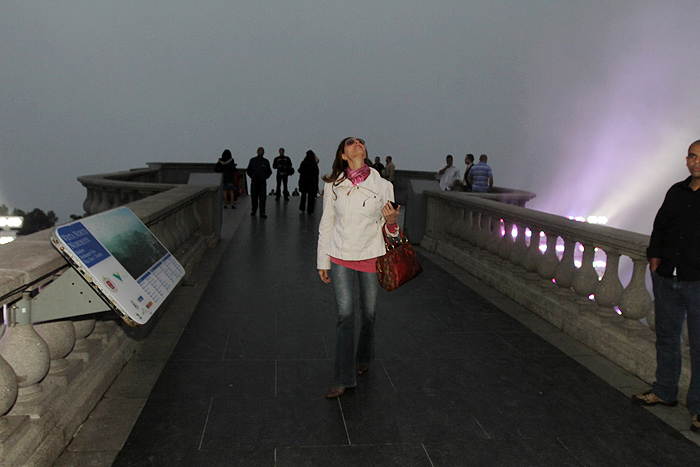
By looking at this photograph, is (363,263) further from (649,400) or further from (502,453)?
(649,400)

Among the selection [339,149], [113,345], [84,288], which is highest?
[339,149]

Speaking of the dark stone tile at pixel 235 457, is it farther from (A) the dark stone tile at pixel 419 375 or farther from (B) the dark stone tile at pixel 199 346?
(B) the dark stone tile at pixel 199 346

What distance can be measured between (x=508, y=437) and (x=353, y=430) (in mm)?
946

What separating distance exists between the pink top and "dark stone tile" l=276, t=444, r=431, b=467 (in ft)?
3.98

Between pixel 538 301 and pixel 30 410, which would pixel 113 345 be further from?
pixel 538 301

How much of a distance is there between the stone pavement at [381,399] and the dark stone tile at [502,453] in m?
0.01

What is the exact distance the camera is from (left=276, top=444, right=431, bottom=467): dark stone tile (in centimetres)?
342

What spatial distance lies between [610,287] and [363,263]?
250 centimetres

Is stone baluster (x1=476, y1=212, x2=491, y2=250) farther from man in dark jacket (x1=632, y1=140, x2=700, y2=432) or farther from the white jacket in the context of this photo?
the white jacket

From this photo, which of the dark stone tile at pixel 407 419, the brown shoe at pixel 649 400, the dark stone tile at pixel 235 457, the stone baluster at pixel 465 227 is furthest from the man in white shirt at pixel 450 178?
the dark stone tile at pixel 235 457

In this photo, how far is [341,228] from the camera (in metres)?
4.25

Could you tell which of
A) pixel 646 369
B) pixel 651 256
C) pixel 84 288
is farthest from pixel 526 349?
pixel 84 288

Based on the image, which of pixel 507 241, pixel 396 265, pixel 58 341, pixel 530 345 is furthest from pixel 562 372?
pixel 58 341

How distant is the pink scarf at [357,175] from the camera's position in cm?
420
